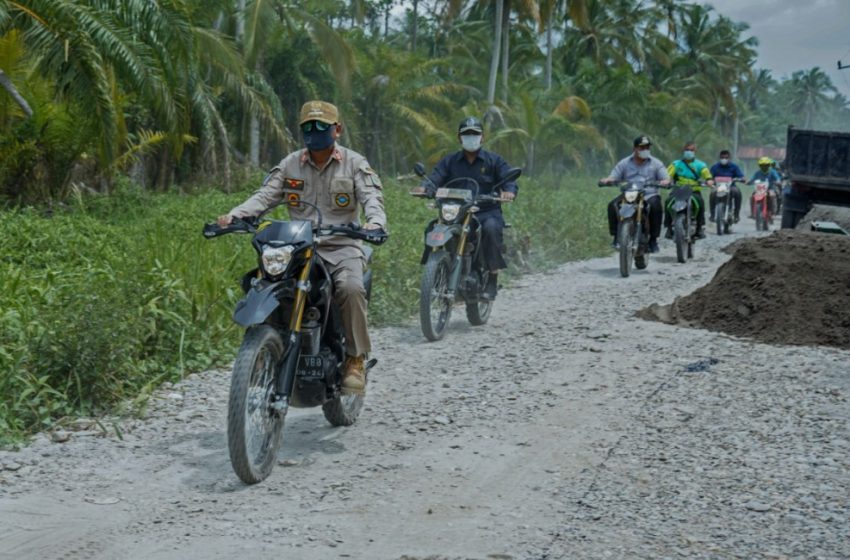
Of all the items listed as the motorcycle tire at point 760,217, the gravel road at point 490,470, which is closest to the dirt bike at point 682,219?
the motorcycle tire at point 760,217

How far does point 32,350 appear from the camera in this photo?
6.64 meters

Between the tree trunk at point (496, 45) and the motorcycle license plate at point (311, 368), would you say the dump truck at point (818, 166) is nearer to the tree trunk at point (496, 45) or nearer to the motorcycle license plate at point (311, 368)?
the motorcycle license plate at point (311, 368)

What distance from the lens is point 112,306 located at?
6.84 m

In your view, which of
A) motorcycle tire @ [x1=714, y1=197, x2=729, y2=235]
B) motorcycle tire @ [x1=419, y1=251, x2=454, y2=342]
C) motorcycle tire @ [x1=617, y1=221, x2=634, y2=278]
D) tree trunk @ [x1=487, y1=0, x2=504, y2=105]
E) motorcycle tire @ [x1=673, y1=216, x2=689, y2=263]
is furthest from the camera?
tree trunk @ [x1=487, y1=0, x2=504, y2=105]

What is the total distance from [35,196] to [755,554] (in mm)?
15586

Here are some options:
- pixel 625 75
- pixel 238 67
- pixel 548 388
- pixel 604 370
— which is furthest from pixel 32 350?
pixel 625 75

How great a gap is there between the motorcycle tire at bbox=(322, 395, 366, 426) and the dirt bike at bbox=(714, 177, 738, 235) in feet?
52.7

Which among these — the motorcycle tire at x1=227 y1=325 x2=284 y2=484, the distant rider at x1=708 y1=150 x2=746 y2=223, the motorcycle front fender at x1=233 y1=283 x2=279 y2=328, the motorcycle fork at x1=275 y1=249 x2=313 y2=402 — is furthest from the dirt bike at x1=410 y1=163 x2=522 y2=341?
the distant rider at x1=708 y1=150 x2=746 y2=223

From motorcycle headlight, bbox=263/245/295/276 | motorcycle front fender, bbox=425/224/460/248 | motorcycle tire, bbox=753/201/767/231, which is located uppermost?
motorcycle headlight, bbox=263/245/295/276

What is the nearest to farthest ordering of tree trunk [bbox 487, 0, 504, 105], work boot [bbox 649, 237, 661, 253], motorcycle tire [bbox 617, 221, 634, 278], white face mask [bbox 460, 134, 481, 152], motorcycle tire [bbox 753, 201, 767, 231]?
1. white face mask [bbox 460, 134, 481, 152]
2. motorcycle tire [bbox 617, 221, 634, 278]
3. work boot [bbox 649, 237, 661, 253]
4. motorcycle tire [bbox 753, 201, 767, 231]
5. tree trunk [bbox 487, 0, 504, 105]

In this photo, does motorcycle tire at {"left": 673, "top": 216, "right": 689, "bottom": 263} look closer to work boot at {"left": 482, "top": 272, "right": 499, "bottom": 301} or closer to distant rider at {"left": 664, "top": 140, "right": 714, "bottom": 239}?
distant rider at {"left": 664, "top": 140, "right": 714, "bottom": 239}

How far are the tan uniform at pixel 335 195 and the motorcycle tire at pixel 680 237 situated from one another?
1040cm

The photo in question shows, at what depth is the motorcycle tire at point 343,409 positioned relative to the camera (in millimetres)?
5984

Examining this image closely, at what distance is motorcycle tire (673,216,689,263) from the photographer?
615 inches
